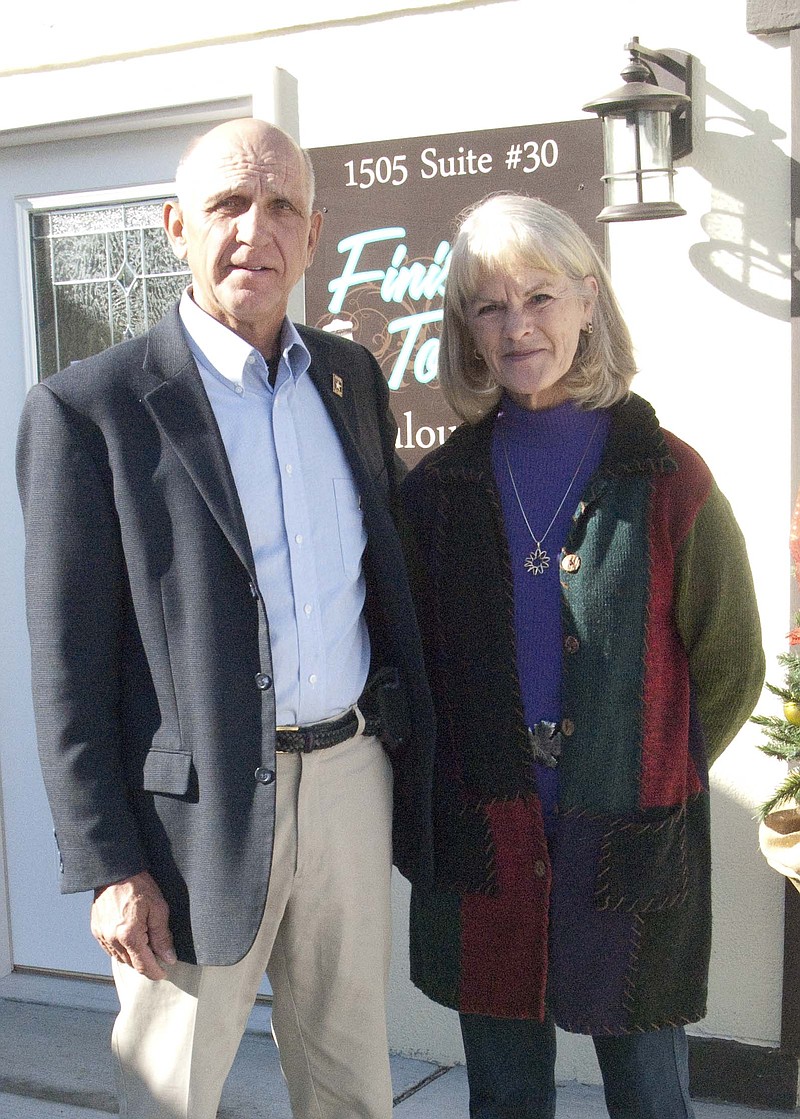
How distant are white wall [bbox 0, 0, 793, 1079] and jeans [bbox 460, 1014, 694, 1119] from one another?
3.14ft

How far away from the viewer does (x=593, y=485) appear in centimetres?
206

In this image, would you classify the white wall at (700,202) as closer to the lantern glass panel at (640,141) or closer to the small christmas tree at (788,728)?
the lantern glass panel at (640,141)

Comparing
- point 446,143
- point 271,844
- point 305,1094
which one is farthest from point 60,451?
point 446,143

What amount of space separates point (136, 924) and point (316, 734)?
40cm

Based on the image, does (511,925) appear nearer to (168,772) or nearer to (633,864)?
(633,864)


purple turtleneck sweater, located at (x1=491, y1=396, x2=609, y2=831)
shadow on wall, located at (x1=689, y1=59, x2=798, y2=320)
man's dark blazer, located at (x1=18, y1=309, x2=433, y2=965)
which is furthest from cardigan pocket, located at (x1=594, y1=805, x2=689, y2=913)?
shadow on wall, located at (x1=689, y1=59, x2=798, y2=320)

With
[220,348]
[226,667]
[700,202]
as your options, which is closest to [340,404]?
[220,348]

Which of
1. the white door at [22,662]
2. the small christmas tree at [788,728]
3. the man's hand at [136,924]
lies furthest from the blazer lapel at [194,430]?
the white door at [22,662]

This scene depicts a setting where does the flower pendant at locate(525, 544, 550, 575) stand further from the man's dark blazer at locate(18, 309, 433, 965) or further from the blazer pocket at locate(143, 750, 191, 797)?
the blazer pocket at locate(143, 750, 191, 797)

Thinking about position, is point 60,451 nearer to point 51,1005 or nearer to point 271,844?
point 271,844

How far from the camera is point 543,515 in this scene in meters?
2.10

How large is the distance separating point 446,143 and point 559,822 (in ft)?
5.77

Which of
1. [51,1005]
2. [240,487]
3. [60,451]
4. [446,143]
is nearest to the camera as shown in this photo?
[60,451]

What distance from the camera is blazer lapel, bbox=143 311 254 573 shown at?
1.90 meters
